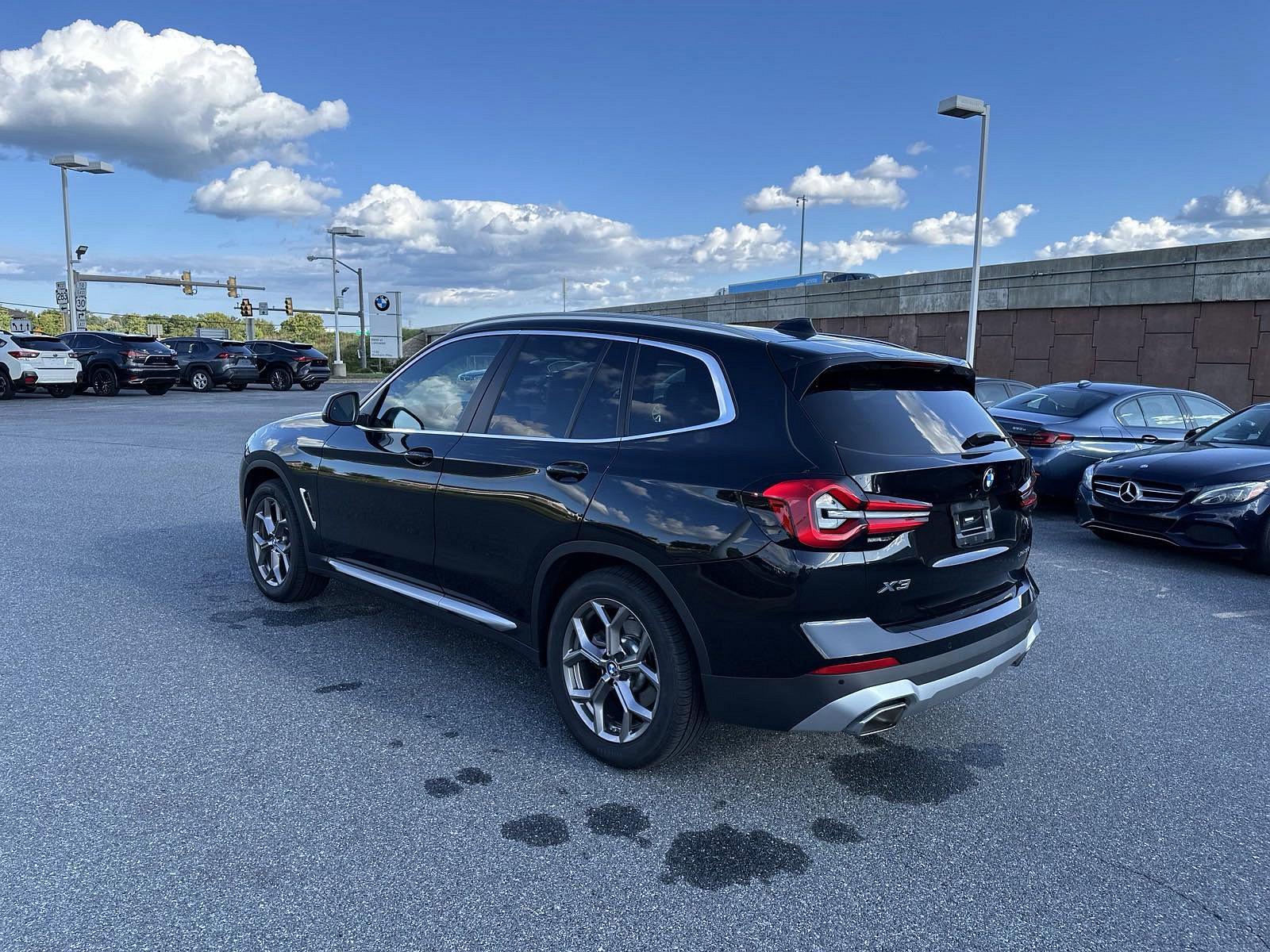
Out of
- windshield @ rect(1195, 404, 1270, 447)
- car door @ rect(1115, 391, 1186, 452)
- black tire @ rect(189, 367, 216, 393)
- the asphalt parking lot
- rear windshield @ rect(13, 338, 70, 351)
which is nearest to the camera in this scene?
the asphalt parking lot

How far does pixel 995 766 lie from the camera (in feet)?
12.0

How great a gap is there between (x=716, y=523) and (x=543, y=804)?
119 cm

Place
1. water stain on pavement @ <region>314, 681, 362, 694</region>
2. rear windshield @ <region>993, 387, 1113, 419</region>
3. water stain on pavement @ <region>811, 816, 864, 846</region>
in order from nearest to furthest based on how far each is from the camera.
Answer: water stain on pavement @ <region>811, 816, 864, 846</region> < water stain on pavement @ <region>314, 681, 362, 694</region> < rear windshield @ <region>993, 387, 1113, 419</region>

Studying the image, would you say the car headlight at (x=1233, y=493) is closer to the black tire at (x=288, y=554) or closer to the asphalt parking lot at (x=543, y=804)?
Result: the asphalt parking lot at (x=543, y=804)

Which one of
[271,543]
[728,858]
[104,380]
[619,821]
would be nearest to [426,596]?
[619,821]

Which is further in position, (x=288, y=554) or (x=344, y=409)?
(x=288, y=554)

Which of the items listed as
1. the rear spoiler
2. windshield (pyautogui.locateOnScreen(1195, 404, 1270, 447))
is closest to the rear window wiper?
the rear spoiler

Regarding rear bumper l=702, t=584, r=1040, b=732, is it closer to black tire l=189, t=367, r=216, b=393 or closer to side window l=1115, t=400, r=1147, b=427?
side window l=1115, t=400, r=1147, b=427

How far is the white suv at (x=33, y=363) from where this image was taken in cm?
2342

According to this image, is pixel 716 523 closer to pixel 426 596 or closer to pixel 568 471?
pixel 568 471

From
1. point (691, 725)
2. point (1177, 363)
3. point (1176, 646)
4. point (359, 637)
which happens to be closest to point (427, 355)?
point (359, 637)

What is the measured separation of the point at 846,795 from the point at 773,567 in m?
1.03

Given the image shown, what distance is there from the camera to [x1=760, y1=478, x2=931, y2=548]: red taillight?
2996 millimetres

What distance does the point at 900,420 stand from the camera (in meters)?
3.40
